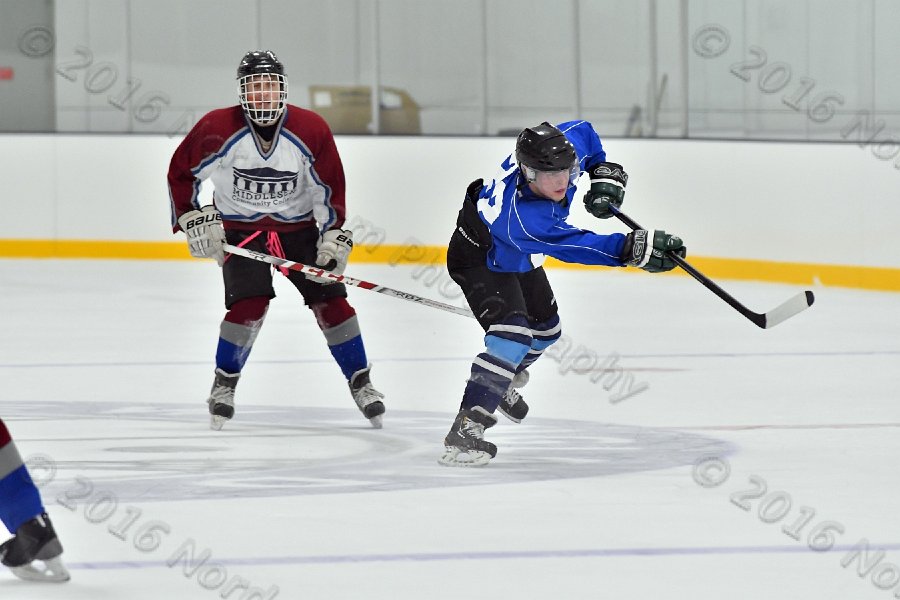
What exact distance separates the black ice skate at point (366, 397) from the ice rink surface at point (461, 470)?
0.17ft

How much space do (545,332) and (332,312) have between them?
696 millimetres

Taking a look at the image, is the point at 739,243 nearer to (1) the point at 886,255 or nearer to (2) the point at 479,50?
(1) the point at 886,255

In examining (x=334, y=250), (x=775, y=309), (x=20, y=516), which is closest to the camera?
(x=20, y=516)

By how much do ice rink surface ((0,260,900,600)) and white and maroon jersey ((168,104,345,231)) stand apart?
1.95 ft

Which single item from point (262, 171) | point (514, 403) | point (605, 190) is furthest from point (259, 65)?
point (514, 403)

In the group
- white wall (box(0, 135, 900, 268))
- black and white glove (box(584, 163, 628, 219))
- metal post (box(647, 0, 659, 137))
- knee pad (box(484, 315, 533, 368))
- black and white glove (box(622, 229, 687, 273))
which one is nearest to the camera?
black and white glove (box(622, 229, 687, 273))

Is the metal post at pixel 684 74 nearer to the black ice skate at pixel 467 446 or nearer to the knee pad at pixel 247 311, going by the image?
the knee pad at pixel 247 311

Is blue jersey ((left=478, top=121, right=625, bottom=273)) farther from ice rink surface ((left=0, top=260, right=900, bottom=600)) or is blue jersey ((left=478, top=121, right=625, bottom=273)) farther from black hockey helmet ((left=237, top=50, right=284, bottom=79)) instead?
black hockey helmet ((left=237, top=50, right=284, bottom=79))

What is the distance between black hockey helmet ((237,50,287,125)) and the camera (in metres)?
4.91

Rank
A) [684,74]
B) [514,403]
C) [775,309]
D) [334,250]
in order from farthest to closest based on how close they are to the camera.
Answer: [684,74], [334,250], [514,403], [775,309]

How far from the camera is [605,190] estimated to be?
4594 mm

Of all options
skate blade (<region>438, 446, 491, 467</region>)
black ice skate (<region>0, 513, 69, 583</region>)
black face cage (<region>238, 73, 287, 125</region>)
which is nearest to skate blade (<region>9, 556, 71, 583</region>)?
black ice skate (<region>0, 513, 69, 583</region>)

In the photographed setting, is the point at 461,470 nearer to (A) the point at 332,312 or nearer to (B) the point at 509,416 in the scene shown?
(B) the point at 509,416

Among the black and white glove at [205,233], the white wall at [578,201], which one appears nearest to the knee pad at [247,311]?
the black and white glove at [205,233]
